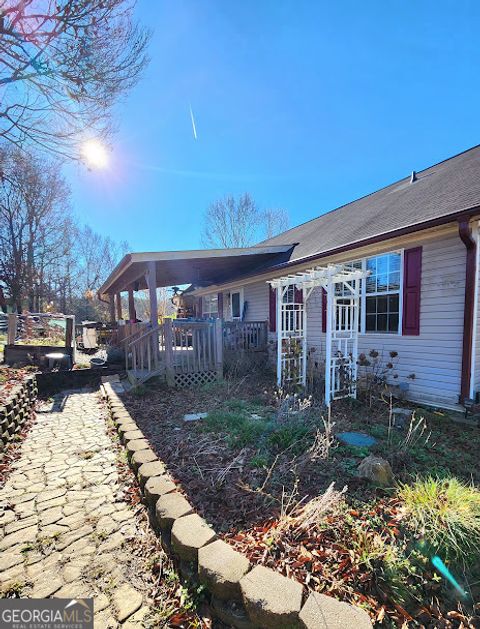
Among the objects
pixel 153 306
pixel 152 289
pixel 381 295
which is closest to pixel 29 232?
pixel 152 289

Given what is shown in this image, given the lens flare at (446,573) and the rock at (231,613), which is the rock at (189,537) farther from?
the lens flare at (446,573)

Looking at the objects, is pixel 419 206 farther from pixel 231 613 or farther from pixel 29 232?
pixel 29 232

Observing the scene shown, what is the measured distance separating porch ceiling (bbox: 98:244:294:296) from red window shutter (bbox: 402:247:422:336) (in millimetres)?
3689

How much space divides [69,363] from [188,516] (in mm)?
6913

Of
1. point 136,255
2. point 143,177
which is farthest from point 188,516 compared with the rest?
point 143,177

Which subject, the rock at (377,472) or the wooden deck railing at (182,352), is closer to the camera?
the rock at (377,472)

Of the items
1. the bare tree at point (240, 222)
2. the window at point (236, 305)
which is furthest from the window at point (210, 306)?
the bare tree at point (240, 222)

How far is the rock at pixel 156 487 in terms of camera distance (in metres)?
2.30

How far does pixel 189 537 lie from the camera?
1797mm

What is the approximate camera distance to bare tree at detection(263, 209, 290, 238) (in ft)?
77.8

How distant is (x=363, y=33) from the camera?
6.27m

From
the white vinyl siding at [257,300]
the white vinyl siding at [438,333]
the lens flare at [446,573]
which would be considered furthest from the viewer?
the white vinyl siding at [257,300]

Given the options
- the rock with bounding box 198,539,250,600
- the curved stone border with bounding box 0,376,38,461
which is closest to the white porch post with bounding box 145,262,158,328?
the curved stone border with bounding box 0,376,38,461

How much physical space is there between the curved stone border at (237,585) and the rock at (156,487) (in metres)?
0.07
